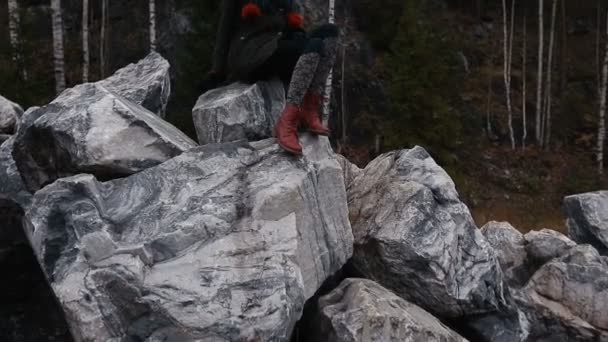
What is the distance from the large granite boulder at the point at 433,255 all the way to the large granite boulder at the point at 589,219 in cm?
342

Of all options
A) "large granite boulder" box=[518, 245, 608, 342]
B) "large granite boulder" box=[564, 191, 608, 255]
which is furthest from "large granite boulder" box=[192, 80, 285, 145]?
"large granite boulder" box=[564, 191, 608, 255]

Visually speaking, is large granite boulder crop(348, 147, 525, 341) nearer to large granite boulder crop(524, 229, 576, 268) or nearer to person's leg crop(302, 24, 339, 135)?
person's leg crop(302, 24, 339, 135)

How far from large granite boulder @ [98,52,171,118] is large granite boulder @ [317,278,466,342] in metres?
2.80

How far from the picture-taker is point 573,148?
22.3 m

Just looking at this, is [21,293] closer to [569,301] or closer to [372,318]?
[372,318]

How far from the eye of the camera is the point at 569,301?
6.31 m

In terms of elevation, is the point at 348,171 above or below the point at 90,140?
below

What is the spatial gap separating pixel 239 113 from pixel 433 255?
1971 millimetres

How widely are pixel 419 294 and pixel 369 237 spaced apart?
59cm

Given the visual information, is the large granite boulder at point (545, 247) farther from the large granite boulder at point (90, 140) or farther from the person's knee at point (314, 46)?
the large granite boulder at point (90, 140)

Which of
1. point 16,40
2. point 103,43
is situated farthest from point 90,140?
point 103,43

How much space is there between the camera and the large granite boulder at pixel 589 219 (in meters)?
7.93

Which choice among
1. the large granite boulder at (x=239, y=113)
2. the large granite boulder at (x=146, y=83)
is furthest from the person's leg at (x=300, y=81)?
the large granite boulder at (x=146, y=83)

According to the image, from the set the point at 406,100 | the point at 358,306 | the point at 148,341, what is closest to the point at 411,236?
the point at 358,306
